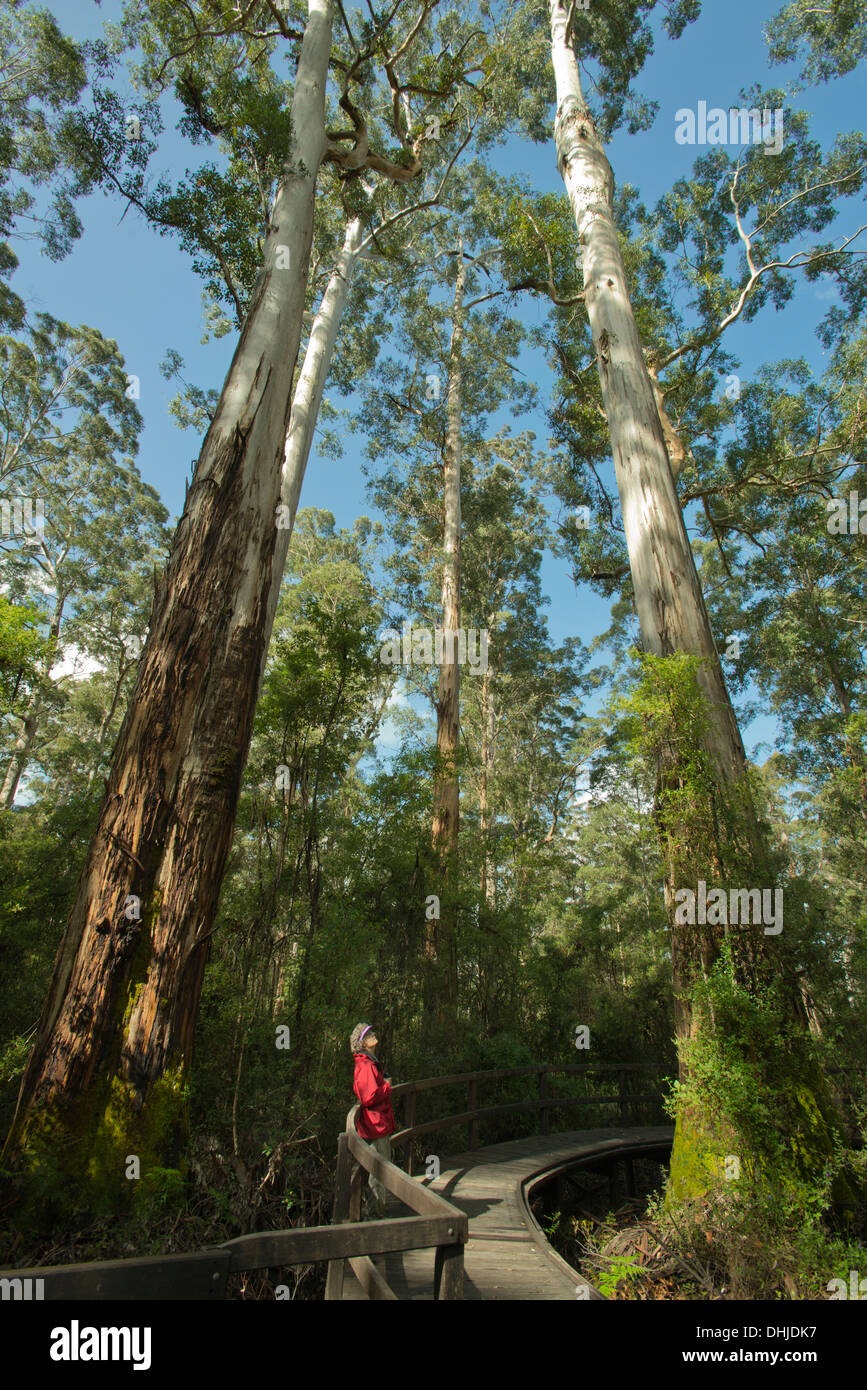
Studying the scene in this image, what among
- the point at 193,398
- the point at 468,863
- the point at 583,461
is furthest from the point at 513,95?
the point at 468,863

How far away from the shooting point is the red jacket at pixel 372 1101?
409cm

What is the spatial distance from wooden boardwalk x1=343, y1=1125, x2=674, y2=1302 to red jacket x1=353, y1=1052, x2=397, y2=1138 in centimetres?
62

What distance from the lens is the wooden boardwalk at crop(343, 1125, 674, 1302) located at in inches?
129

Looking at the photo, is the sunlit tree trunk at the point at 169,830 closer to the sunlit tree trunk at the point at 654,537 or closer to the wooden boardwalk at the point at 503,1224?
the wooden boardwalk at the point at 503,1224

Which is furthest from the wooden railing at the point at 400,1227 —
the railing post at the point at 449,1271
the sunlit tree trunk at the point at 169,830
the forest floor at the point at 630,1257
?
the forest floor at the point at 630,1257

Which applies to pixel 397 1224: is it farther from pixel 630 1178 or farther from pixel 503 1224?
pixel 630 1178

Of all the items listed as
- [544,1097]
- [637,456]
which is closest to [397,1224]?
[544,1097]

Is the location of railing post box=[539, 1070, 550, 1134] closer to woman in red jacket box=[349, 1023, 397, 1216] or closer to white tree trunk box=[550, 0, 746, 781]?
woman in red jacket box=[349, 1023, 397, 1216]
